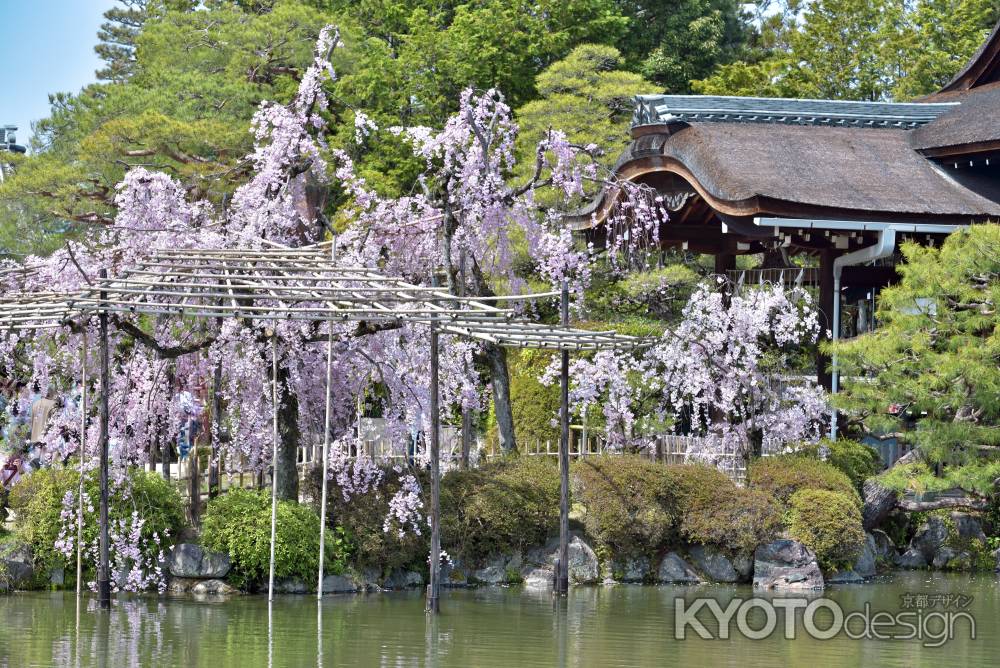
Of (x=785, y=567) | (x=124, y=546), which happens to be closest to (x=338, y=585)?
(x=124, y=546)

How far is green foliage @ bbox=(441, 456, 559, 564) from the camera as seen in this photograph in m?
19.8

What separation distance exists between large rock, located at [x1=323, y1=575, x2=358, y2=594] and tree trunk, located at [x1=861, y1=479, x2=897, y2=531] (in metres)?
7.88

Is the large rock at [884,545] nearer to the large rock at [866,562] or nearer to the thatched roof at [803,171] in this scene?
the large rock at [866,562]

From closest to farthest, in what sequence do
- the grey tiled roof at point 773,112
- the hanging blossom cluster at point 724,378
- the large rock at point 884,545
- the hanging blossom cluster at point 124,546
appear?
the hanging blossom cluster at point 124,546 → the hanging blossom cluster at point 724,378 → the large rock at point 884,545 → the grey tiled roof at point 773,112

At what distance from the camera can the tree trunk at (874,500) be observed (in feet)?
71.5

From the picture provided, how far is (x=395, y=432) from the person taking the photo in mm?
19875

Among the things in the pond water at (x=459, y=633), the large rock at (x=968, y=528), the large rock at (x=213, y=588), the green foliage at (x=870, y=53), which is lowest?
the pond water at (x=459, y=633)

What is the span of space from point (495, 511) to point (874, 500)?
19.9 ft

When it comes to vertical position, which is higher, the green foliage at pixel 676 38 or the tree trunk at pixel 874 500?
the green foliage at pixel 676 38

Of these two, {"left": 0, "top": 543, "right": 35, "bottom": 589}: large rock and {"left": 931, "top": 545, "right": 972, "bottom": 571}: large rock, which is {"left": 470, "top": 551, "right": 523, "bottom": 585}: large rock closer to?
{"left": 0, "top": 543, "right": 35, "bottom": 589}: large rock

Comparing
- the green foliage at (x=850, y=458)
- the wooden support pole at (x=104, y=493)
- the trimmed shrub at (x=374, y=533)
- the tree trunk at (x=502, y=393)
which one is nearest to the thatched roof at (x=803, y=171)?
the green foliage at (x=850, y=458)

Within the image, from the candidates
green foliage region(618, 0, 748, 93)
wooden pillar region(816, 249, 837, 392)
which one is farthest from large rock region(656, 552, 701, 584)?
green foliage region(618, 0, 748, 93)

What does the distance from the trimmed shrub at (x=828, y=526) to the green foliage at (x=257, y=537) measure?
22.1 feet

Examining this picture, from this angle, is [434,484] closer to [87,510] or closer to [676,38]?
[87,510]
